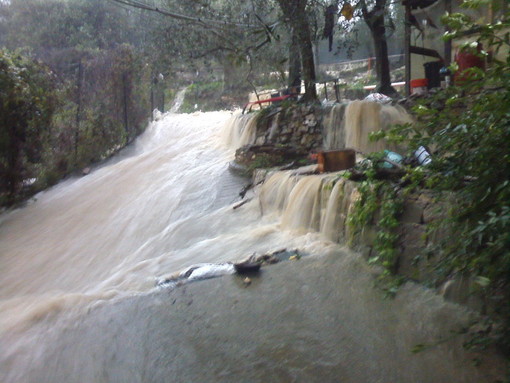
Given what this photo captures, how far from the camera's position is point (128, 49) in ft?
50.9

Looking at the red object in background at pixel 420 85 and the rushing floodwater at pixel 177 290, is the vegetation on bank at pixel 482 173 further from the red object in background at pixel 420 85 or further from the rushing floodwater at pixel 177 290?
the red object in background at pixel 420 85

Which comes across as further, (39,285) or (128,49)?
(128,49)

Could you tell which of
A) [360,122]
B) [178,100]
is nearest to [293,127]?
[360,122]

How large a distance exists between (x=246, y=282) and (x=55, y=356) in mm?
1921

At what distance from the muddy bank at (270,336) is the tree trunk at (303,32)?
3.30 m

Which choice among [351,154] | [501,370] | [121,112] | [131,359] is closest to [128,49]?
[121,112]

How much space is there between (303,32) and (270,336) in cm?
655

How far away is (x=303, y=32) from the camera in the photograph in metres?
9.49

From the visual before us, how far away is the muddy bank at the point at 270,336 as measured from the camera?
150 inches

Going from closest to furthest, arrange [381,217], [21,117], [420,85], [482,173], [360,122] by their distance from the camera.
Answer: [482,173], [381,217], [360,122], [420,85], [21,117]

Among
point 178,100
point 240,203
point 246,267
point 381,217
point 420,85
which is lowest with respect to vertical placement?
point 246,267

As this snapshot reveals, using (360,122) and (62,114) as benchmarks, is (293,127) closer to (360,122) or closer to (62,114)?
(360,122)

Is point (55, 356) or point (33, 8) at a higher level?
point (33, 8)

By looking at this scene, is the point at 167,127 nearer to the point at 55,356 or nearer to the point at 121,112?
the point at 121,112
